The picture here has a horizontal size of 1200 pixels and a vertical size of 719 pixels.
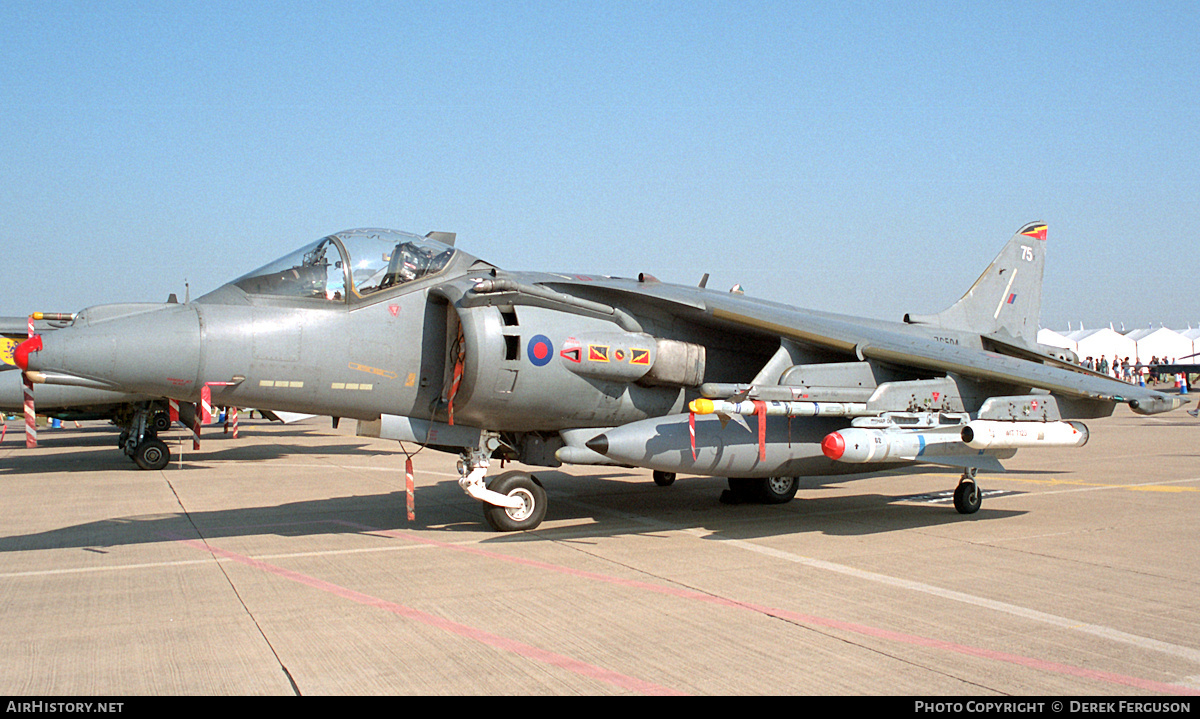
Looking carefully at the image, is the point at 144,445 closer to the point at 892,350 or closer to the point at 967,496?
the point at 892,350

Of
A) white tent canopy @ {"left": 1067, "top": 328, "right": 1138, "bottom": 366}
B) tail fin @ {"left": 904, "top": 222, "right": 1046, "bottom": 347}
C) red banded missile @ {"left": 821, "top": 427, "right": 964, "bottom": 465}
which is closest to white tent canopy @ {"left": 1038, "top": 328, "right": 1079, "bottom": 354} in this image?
white tent canopy @ {"left": 1067, "top": 328, "right": 1138, "bottom": 366}

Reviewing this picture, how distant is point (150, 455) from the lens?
54.9ft

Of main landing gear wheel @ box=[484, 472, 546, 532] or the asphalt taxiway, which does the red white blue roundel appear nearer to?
main landing gear wheel @ box=[484, 472, 546, 532]

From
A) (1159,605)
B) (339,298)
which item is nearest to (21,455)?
(339,298)

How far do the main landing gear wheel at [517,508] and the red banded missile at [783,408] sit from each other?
1.80m

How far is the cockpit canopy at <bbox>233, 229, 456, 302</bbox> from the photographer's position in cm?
761

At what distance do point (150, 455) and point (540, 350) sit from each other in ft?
39.3

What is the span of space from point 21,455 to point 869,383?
20343mm

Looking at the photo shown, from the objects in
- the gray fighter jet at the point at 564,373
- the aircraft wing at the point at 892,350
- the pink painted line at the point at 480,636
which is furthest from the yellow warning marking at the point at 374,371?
the aircraft wing at the point at 892,350

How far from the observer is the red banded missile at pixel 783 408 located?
7.41 meters

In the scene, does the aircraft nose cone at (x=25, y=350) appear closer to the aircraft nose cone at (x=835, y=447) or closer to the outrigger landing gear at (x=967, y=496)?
the aircraft nose cone at (x=835, y=447)

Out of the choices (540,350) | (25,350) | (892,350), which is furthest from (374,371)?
(892,350)

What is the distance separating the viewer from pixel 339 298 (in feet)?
25.4

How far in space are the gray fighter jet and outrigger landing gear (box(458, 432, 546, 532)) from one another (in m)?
0.02
